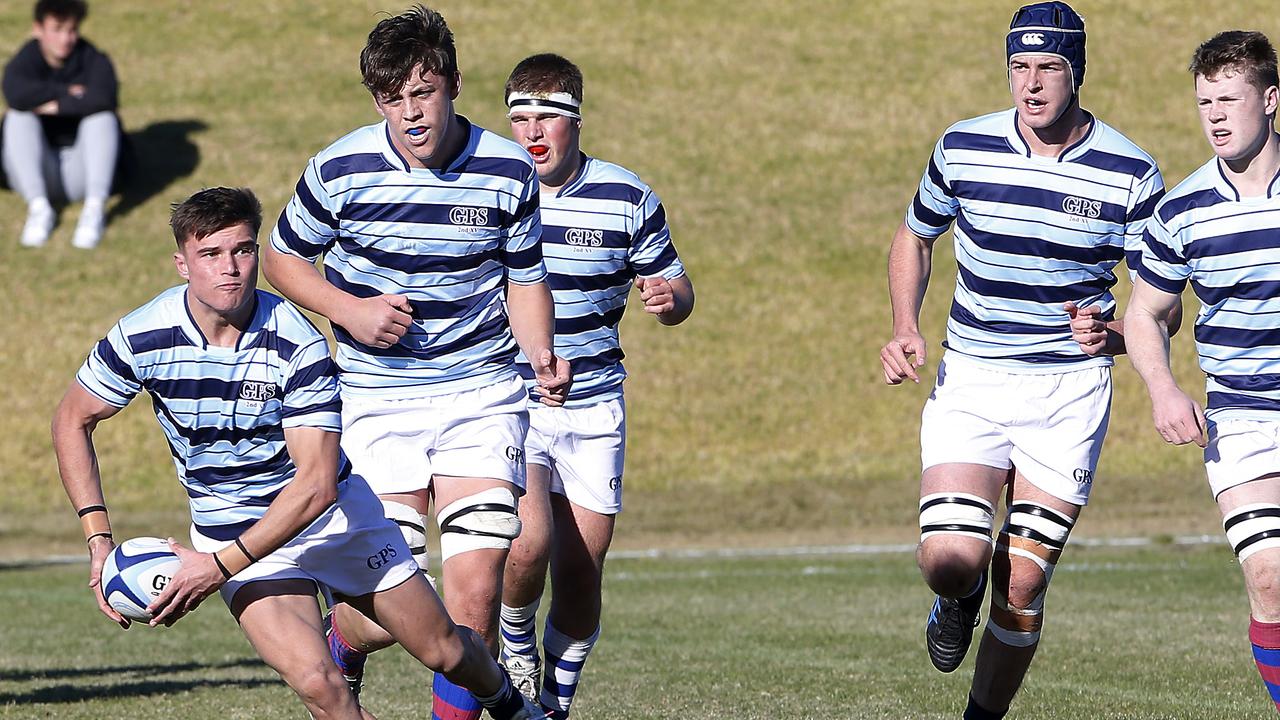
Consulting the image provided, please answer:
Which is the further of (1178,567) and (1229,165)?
(1178,567)

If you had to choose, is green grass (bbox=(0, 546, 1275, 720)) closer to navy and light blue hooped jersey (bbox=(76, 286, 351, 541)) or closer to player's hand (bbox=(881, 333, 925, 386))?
player's hand (bbox=(881, 333, 925, 386))

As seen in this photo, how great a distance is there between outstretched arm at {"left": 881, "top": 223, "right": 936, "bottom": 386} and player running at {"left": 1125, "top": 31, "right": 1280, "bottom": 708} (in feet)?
2.87

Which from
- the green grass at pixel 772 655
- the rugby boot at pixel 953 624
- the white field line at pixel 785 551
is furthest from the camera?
the white field line at pixel 785 551

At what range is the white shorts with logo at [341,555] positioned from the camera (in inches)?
225

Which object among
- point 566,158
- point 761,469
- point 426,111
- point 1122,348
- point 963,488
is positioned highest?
point 426,111

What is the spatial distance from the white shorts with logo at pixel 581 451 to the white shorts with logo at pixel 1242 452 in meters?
2.52

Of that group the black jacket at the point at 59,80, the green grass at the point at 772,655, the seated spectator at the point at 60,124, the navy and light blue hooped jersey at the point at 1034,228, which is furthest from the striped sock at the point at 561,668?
the seated spectator at the point at 60,124

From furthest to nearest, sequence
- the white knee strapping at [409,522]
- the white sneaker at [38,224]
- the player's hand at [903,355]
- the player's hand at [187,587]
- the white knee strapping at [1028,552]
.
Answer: the white sneaker at [38,224]
the white knee strapping at [1028,552]
the player's hand at [903,355]
the white knee strapping at [409,522]
the player's hand at [187,587]

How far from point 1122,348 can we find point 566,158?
254 cm

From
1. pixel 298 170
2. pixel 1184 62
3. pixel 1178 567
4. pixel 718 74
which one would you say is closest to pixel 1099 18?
pixel 1184 62

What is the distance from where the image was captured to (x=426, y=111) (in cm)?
617

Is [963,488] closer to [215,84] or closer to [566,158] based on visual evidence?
[566,158]

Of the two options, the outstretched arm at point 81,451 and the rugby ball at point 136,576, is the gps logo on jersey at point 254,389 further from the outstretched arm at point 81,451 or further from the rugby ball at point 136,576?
the rugby ball at point 136,576

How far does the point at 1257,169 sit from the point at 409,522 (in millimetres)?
3306
